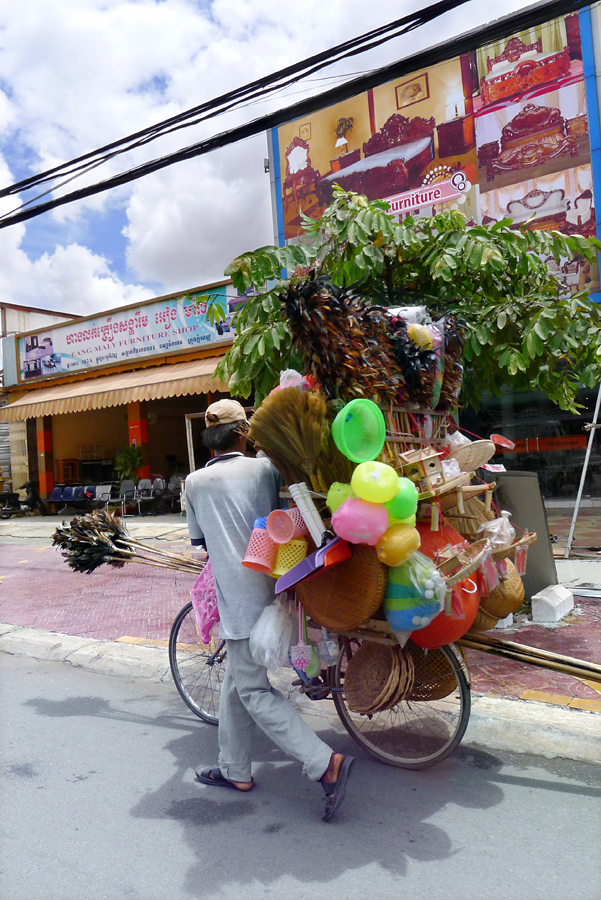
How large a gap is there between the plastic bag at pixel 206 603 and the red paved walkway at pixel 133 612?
188cm

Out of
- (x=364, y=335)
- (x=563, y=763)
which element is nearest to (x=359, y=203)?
(x=364, y=335)

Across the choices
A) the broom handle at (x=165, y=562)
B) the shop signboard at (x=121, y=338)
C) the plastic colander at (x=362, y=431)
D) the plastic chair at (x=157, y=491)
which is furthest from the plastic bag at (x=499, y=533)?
the plastic chair at (x=157, y=491)

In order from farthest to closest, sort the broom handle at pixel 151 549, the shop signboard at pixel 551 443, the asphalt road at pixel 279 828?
the shop signboard at pixel 551 443, the broom handle at pixel 151 549, the asphalt road at pixel 279 828

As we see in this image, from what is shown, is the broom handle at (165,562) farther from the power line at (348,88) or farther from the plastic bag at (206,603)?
the power line at (348,88)

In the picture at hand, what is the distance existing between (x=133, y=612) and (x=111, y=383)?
34.1 ft

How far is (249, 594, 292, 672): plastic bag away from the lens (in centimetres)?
291

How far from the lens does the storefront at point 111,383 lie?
1504 centimetres

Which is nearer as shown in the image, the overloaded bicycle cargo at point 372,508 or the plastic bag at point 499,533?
the overloaded bicycle cargo at point 372,508

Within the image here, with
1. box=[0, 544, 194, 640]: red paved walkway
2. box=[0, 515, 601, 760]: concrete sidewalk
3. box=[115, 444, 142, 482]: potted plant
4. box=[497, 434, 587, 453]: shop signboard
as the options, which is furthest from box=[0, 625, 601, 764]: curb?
box=[115, 444, 142, 482]: potted plant

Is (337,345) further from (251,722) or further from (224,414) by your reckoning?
(251,722)

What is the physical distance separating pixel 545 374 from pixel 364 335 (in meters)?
2.47

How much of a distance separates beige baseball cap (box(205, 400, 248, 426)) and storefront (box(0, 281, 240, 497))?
818 centimetres

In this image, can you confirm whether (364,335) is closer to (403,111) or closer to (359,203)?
(359,203)

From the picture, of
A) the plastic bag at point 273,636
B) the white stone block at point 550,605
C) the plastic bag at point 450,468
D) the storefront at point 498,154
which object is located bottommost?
the white stone block at point 550,605
